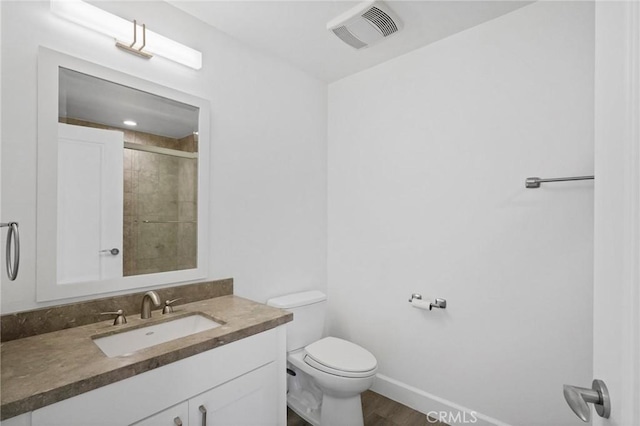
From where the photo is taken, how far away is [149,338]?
1356 mm

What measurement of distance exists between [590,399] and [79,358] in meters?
1.36

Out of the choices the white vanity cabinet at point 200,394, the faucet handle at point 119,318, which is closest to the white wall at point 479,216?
the white vanity cabinet at point 200,394

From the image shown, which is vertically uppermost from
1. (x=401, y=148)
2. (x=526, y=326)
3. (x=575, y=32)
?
(x=575, y=32)

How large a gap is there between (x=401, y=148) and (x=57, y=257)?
198cm

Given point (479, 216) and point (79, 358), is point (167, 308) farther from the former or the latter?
point (479, 216)

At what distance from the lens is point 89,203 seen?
4.42 ft

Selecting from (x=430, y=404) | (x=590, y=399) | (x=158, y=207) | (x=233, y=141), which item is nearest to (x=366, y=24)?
(x=233, y=141)

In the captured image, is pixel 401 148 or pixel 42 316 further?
pixel 401 148

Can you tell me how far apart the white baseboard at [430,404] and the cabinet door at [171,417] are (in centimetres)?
150

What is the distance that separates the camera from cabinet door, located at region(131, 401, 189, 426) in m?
1.01

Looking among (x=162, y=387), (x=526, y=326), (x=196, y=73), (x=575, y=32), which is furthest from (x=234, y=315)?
(x=575, y=32)

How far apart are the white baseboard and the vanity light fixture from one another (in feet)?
7.79

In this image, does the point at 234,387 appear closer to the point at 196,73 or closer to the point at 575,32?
the point at 196,73

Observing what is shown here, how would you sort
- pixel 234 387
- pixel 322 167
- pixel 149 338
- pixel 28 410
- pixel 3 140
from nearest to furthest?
pixel 28 410 → pixel 3 140 → pixel 234 387 → pixel 149 338 → pixel 322 167
